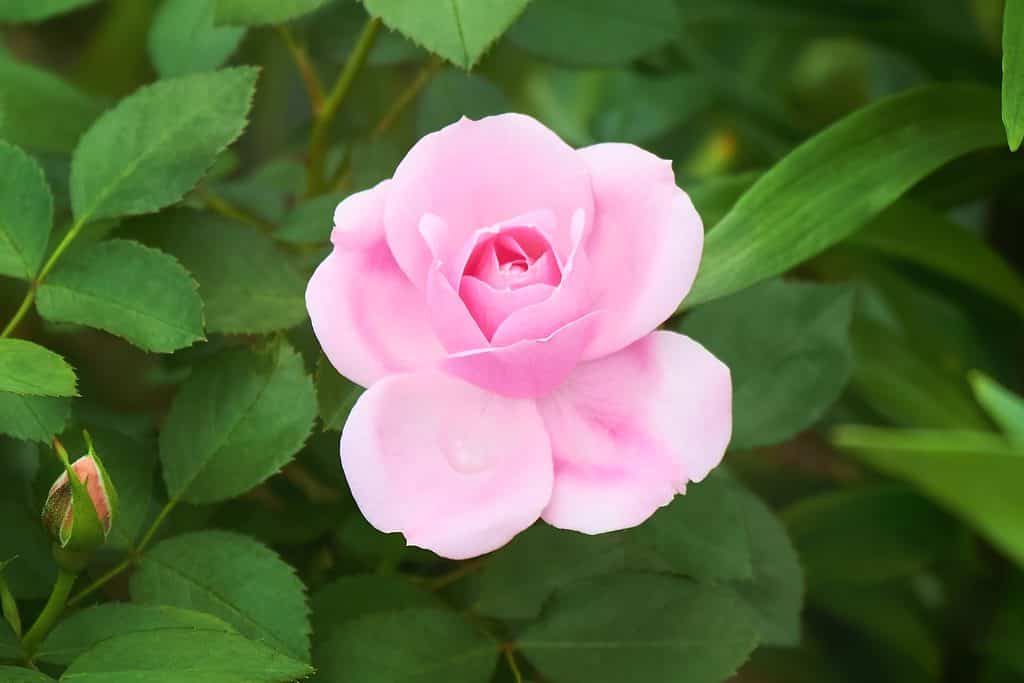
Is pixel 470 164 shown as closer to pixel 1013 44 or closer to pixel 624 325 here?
pixel 624 325

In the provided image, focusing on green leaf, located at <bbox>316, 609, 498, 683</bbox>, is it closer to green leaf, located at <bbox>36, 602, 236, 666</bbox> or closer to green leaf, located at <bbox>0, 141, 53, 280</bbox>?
green leaf, located at <bbox>36, 602, 236, 666</bbox>

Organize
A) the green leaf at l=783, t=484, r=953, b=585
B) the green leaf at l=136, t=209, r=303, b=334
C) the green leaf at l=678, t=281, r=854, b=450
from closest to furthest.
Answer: the green leaf at l=136, t=209, r=303, b=334 < the green leaf at l=678, t=281, r=854, b=450 < the green leaf at l=783, t=484, r=953, b=585

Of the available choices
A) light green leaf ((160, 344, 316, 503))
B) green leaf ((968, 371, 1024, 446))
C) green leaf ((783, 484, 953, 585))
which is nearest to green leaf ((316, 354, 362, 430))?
light green leaf ((160, 344, 316, 503))

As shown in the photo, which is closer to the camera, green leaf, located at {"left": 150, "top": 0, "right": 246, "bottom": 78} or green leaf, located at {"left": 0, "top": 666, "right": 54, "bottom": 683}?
green leaf, located at {"left": 0, "top": 666, "right": 54, "bottom": 683}

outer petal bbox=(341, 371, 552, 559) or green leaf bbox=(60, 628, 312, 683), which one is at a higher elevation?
outer petal bbox=(341, 371, 552, 559)

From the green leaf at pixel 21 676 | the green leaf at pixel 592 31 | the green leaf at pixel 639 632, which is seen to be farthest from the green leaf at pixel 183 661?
the green leaf at pixel 592 31

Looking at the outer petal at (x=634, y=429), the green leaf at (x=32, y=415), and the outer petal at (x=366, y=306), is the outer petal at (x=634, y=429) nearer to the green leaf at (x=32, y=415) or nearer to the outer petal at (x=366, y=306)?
the outer petal at (x=366, y=306)

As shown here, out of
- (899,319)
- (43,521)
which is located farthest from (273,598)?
(899,319)
